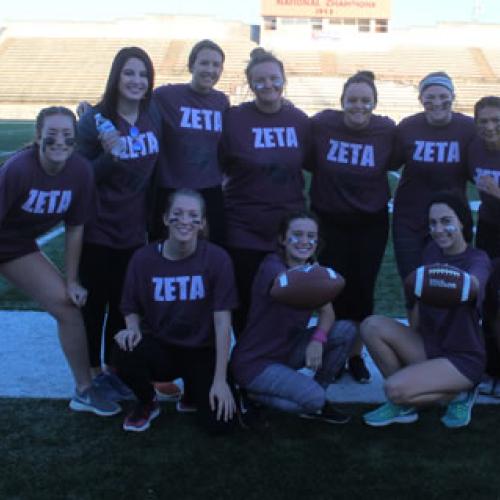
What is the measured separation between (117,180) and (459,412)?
70.3 inches

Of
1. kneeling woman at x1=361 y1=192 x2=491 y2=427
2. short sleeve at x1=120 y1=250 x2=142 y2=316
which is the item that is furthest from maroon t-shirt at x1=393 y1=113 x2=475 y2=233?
short sleeve at x1=120 y1=250 x2=142 y2=316

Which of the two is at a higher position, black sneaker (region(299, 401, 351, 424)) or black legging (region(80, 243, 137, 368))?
black legging (region(80, 243, 137, 368))

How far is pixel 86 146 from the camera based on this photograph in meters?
3.08

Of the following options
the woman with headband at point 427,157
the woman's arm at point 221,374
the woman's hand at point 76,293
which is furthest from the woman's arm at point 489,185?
the woman's hand at point 76,293

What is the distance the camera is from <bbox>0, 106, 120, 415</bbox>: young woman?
280cm

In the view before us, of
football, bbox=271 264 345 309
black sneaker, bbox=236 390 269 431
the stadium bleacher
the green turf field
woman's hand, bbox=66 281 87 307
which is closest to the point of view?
football, bbox=271 264 345 309

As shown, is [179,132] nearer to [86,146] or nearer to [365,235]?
[86,146]

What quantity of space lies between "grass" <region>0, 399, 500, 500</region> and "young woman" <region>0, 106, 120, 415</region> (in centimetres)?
26

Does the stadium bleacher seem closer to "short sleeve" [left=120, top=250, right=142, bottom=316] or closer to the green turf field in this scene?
the green turf field

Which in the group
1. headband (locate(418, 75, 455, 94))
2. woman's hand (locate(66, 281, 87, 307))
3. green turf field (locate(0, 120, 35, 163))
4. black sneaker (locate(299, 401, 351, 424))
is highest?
headband (locate(418, 75, 455, 94))

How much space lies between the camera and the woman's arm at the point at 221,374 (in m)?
2.79

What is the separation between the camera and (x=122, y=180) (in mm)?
3113

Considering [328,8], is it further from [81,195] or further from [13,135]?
[81,195]

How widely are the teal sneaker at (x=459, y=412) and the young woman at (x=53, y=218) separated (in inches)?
55.5
